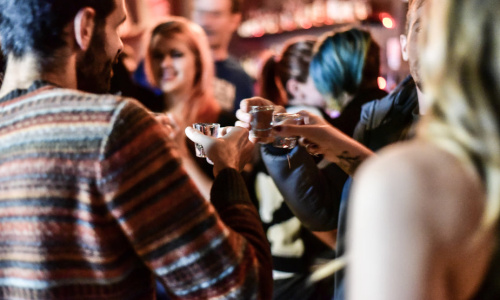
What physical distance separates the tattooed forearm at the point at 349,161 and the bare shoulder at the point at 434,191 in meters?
0.90

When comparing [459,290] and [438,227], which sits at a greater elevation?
[438,227]

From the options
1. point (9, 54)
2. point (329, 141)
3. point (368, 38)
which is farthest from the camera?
point (368, 38)

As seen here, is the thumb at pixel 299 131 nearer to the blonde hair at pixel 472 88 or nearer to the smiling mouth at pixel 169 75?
the blonde hair at pixel 472 88

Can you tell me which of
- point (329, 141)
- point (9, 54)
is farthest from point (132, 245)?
point (329, 141)

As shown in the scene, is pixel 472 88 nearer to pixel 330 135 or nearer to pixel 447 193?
pixel 447 193

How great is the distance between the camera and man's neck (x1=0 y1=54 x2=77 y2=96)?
1.05 m

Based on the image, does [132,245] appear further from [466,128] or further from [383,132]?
[383,132]

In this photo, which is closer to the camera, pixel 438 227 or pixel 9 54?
pixel 438 227

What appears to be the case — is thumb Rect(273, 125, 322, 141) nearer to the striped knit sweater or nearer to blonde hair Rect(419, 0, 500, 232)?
the striped knit sweater

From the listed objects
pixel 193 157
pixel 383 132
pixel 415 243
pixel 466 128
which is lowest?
pixel 193 157

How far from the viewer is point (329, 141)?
1.63 metres

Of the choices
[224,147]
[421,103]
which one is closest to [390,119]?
[421,103]

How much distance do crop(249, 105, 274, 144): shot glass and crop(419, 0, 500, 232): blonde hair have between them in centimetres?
85

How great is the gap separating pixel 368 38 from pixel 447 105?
1662mm
